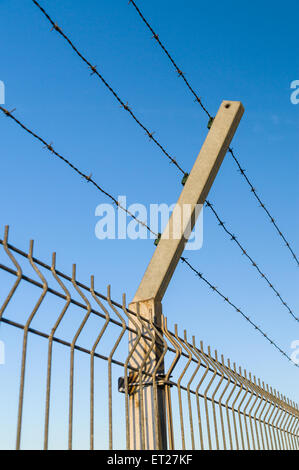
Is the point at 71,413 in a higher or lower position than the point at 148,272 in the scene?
lower

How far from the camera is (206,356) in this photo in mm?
4320

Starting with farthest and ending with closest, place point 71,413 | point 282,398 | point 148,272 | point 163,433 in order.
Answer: point 282,398
point 148,272
point 163,433
point 71,413

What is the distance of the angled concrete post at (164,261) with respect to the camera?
3727mm

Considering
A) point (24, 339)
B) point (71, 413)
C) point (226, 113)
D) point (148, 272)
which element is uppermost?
point (226, 113)

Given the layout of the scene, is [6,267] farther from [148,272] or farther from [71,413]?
[148,272]

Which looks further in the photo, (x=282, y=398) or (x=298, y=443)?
(x=298, y=443)

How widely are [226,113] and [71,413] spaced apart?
3.65m

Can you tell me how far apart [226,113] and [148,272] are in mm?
1876

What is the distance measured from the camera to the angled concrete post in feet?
12.2

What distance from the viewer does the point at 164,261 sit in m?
4.54

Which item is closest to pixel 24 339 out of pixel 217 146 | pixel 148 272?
pixel 148 272
